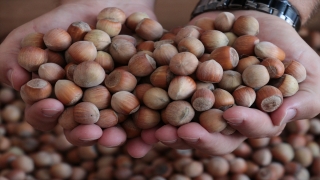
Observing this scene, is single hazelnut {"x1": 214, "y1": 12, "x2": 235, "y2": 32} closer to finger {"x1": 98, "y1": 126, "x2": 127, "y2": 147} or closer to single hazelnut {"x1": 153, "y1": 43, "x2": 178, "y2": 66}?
single hazelnut {"x1": 153, "y1": 43, "x2": 178, "y2": 66}

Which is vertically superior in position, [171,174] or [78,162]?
[171,174]

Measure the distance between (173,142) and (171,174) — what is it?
580 mm

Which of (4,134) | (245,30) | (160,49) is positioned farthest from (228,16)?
(4,134)

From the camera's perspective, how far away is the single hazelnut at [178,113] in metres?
0.85

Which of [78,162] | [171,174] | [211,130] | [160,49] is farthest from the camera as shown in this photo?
[78,162]

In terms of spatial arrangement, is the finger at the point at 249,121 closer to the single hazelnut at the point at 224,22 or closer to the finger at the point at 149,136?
the finger at the point at 149,136

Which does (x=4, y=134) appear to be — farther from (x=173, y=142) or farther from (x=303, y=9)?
(x=303, y=9)

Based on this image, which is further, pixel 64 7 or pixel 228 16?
pixel 64 7

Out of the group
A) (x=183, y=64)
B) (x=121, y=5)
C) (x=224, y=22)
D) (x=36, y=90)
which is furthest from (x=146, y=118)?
(x=121, y=5)

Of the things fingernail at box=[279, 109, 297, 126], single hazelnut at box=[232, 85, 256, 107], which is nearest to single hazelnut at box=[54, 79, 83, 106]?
single hazelnut at box=[232, 85, 256, 107]

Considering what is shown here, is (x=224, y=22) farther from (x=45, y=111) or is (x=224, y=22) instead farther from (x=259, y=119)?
(x=45, y=111)

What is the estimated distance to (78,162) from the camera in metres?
1.55

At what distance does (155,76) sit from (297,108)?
323 mm

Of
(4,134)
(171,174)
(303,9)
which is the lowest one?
(4,134)
